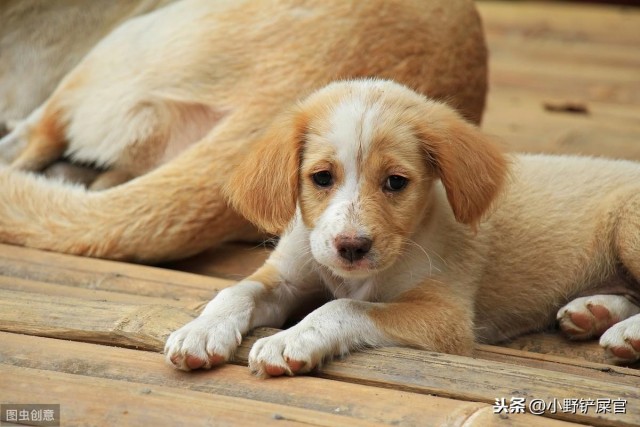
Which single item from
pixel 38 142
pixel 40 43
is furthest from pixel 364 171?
pixel 40 43

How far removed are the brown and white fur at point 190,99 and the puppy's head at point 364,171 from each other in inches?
24.0

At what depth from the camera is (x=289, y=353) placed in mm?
2771

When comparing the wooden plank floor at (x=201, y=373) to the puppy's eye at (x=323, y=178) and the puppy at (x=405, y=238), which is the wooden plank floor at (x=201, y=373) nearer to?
the puppy at (x=405, y=238)

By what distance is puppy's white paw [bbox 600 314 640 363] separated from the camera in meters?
3.13

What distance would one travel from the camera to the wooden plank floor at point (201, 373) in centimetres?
257

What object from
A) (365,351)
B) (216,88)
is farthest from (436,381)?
(216,88)

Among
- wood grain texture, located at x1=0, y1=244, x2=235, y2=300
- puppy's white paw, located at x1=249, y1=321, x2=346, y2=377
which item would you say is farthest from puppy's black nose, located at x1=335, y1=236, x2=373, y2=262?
wood grain texture, located at x1=0, y1=244, x2=235, y2=300

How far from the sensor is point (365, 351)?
292 centimetres

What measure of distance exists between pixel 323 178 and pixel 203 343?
0.59 m

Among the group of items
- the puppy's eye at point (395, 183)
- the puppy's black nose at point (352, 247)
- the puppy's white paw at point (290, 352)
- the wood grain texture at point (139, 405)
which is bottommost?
the wood grain texture at point (139, 405)

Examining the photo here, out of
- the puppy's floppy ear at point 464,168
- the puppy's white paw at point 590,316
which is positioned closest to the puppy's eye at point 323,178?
the puppy's floppy ear at point 464,168

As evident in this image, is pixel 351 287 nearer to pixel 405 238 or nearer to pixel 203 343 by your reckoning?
pixel 405 238

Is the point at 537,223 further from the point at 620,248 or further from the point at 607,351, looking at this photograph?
the point at 607,351

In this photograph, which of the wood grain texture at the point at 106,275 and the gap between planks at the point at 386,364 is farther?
the wood grain texture at the point at 106,275
